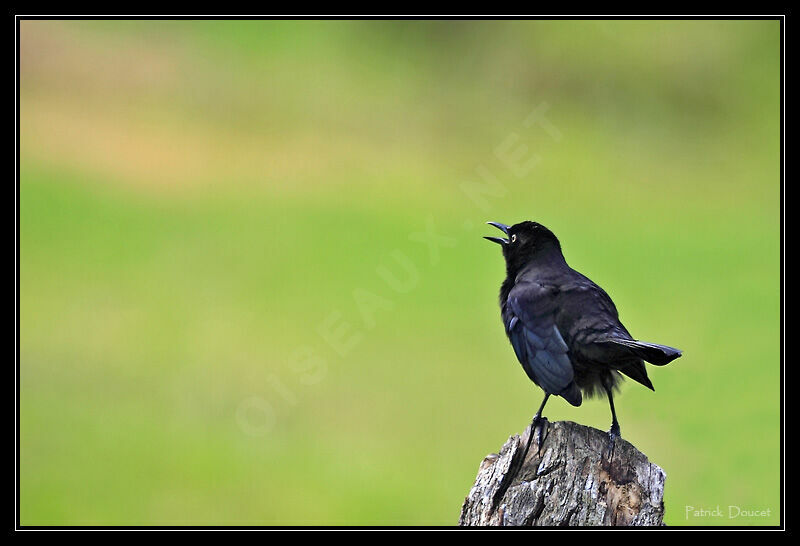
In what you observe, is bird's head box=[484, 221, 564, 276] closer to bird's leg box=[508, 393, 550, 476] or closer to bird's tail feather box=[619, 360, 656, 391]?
bird's tail feather box=[619, 360, 656, 391]

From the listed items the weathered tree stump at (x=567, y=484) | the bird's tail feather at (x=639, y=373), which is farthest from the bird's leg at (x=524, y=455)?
the bird's tail feather at (x=639, y=373)

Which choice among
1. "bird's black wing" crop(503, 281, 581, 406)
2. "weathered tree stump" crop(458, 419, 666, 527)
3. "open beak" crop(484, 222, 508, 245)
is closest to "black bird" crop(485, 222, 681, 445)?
"bird's black wing" crop(503, 281, 581, 406)

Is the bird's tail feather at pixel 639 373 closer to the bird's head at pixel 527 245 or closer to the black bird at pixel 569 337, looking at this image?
the black bird at pixel 569 337

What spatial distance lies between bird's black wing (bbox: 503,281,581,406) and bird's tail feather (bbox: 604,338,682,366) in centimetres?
44

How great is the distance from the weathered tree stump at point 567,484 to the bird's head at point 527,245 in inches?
80.9

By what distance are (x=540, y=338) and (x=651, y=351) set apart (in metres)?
1.02

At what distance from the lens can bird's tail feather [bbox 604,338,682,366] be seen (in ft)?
14.6

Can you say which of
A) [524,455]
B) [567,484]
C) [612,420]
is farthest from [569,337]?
[567,484]

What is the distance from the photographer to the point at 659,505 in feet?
14.0

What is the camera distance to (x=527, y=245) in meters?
6.36

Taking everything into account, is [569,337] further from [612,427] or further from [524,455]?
[524,455]

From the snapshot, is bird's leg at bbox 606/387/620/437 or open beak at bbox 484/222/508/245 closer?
bird's leg at bbox 606/387/620/437
